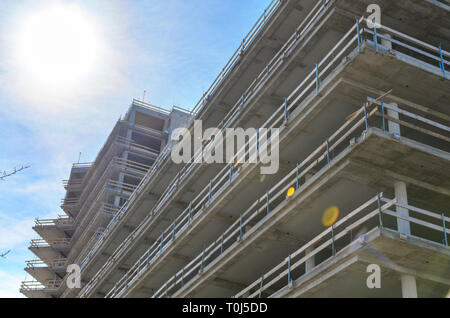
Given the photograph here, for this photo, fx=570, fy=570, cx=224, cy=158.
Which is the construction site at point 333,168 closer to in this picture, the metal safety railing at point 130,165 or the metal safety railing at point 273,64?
the metal safety railing at point 273,64

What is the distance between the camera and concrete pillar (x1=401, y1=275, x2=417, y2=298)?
12.7m

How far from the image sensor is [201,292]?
68.7 feet

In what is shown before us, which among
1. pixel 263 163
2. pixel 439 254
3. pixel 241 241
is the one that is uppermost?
pixel 263 163

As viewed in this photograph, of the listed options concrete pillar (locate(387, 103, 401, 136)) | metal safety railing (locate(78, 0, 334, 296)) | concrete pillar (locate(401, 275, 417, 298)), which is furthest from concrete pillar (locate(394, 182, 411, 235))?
metal safety railing (locate(78, 0, 334, 296))

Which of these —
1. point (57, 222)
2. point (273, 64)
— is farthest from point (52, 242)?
point (273, 64)

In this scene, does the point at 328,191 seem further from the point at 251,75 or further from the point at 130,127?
the point at 130,127

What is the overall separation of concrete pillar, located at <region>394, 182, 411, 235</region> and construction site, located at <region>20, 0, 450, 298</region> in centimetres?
4

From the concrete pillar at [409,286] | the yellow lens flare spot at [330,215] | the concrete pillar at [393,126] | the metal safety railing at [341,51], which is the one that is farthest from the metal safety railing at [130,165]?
the concrete pillar at [409,286]

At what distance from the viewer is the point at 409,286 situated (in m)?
12.9

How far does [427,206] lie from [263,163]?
5387 mm

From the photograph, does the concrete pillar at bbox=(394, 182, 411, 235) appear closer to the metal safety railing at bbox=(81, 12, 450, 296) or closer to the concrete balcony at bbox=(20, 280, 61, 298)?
the metal safety railing at bbox=(81, 12, 450, 296)

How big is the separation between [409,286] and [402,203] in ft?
6.58

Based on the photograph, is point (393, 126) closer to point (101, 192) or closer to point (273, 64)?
point (273, 64)
